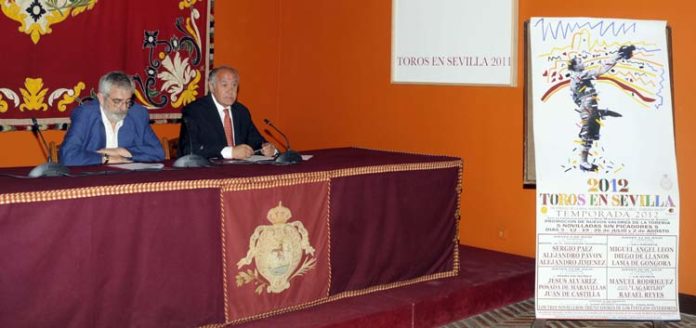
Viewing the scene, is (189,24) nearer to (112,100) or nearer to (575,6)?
(112,100)

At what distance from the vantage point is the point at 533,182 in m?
4.15

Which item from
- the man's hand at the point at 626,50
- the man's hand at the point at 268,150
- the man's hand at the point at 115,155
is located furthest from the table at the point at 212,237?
the man's hand at the point at 626,50

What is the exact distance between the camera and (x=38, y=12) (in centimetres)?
493

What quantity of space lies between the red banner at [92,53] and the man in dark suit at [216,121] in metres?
0.79

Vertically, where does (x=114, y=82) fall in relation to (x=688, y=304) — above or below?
above

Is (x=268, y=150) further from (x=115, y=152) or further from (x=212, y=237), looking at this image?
(x=212, y=237)

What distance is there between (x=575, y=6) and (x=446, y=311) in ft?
6.15

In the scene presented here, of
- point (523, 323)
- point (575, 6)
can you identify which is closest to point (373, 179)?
point (523, 323)

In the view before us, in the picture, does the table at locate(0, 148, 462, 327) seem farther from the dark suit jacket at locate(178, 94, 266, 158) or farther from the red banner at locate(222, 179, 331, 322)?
the dark suit jacket at locate(178, 94, 266, 158)

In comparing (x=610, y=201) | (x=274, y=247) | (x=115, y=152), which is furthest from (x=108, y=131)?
(x=610, y=201)

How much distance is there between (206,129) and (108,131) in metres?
0.64

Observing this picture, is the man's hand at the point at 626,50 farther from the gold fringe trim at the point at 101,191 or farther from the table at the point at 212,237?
the gold fringe trim at the point at 101,191

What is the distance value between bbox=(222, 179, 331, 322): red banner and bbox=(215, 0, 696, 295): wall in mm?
1647

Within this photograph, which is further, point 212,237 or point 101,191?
point 212,237
